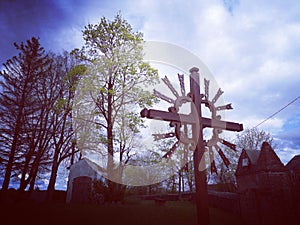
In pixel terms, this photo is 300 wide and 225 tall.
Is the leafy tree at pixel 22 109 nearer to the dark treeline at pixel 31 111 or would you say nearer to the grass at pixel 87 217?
the dark treeline at pixel 31 111

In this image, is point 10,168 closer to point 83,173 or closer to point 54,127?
point 54,127

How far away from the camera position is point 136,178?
34062 millimetres

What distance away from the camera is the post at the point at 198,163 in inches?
156

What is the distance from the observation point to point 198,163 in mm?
4172

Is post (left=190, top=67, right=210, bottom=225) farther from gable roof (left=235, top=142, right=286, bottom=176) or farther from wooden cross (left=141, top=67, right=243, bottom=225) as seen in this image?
gable roof (left=235, top=142, right=286, bottom=176)

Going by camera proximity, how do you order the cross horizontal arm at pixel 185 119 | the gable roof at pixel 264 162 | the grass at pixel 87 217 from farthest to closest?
the gable roof at pixel 264 162 → the grass at pixel 87 217 → the cross horizontal arm at pixel 185 119

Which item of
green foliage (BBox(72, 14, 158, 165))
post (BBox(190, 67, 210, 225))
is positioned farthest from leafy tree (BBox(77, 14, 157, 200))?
post (BBox(190, 67, 210, 225))

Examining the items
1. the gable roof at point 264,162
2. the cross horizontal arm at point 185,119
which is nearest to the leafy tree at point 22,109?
the cross horizontal arm at point 185,119

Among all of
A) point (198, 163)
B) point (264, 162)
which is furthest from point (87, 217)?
point (264, 162)

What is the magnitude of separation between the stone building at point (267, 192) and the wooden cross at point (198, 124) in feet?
36.7

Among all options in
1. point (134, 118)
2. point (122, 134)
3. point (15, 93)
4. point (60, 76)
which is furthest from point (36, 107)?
point (134, 118)

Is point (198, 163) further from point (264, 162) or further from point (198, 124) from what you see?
point (264, 162)

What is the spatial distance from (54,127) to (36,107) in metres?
2.04

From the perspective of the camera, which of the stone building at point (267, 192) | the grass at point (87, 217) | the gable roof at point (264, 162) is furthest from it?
the gable roof at point (264, 162)
